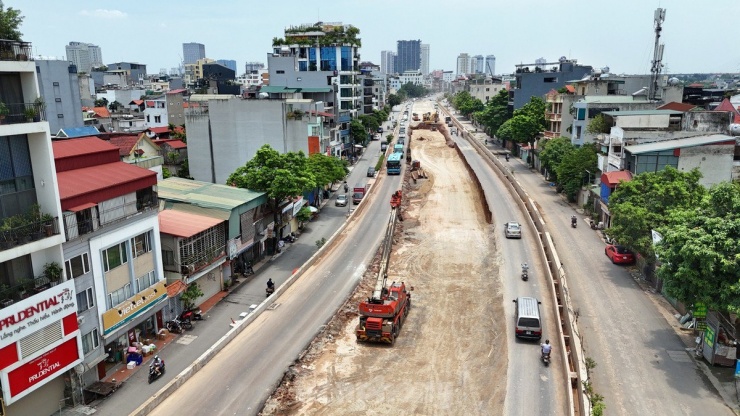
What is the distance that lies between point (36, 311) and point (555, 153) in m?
59.9

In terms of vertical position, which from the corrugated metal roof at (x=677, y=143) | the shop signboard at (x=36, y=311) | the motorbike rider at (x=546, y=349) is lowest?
the motorbike rider at (x=546, y=349)

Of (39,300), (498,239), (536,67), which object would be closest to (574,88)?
(536,67)

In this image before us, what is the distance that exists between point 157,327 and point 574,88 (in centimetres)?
7179

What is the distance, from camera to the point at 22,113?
73.0ft

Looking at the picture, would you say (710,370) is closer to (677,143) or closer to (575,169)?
(677,143)

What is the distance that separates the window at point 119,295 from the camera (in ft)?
87.2

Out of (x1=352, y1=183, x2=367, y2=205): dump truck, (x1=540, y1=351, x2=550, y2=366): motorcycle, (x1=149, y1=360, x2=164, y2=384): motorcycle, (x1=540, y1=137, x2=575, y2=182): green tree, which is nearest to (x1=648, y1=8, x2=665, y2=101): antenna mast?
(x1=540, y1=137, x2=575, y2=182): green tree

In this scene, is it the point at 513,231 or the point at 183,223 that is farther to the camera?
the point at 513,231

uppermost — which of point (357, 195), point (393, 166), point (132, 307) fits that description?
point (132, 307)

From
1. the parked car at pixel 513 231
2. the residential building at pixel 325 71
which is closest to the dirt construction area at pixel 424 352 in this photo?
the parked car at pixel 513 231

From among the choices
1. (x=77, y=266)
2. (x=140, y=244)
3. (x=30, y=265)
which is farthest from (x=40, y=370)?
(x=140, y=244)

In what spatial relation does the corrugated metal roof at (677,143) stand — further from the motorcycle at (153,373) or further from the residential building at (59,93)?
the residential building at (59,93)

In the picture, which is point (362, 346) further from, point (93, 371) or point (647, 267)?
point (647, 267)

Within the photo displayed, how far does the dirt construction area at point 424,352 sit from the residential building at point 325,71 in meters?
38.1
